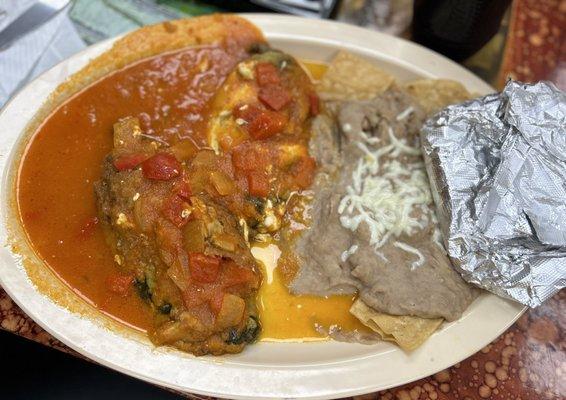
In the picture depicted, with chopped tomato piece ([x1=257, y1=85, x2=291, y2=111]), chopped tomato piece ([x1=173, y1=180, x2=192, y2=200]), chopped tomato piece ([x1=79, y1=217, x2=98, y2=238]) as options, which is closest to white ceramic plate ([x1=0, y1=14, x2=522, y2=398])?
chopped tomato piece ([x1=79, y1=217, x2=98, y2=238])

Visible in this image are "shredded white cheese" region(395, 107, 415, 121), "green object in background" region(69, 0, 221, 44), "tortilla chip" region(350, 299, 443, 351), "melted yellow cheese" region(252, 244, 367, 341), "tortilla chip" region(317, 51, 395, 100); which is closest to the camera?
"tortilla chip" region(350, 299, 443, 351)

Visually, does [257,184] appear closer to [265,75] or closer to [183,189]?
[183,189]

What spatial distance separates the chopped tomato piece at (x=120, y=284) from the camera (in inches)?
94.8

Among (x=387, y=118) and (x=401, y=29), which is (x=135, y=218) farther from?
(x=401, y=29)

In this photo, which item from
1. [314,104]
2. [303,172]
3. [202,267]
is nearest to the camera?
[202,267]

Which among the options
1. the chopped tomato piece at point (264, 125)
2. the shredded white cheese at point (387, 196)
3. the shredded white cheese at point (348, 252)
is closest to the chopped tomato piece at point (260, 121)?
the chopped tomato piece at point (264, 125)

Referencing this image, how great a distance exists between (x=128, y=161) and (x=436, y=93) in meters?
1.62

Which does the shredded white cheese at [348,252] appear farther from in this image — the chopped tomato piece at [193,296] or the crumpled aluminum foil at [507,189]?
the chopped tomato piece at [193,296]

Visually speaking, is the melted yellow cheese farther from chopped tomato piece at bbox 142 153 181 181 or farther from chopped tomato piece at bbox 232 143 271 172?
chopped tomato piece at bbox 142 153 181 181

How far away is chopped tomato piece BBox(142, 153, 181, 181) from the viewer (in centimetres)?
240

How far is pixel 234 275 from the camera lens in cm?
232

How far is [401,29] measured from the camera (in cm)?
359

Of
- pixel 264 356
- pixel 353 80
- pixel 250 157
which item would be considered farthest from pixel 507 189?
pixel 264 356

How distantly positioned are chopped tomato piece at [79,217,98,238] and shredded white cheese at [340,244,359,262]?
114 centimetres
